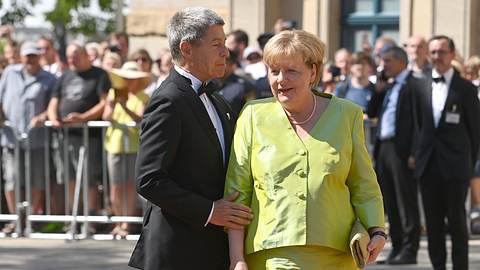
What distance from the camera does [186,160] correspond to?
577 centimetres

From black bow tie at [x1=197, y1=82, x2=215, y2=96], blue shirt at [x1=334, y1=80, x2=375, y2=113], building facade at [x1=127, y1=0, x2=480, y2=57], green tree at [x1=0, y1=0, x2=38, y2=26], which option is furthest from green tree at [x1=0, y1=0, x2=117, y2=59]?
black bow tie at [x1=197, y1=82, x2=215, y2=96]

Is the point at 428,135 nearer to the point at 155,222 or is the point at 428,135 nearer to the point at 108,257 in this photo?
the point at 108,257

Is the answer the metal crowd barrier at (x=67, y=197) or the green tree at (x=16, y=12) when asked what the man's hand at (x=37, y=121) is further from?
the green tree at (x=16, y=12)

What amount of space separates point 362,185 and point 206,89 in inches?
32.4

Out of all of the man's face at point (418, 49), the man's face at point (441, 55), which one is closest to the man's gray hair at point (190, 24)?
the man's face at point (441, 55)

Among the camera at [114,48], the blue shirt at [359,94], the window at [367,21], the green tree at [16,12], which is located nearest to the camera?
the blue shirt at [359,94]

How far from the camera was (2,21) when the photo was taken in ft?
117

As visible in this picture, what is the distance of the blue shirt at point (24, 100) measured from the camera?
1380 centimetres

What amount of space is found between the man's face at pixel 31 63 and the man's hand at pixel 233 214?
8598mm

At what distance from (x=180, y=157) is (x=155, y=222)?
307mm

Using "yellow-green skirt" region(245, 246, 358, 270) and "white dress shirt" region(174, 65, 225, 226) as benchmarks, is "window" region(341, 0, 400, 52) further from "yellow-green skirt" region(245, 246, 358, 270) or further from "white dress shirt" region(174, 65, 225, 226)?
"yellow-green skirt" region(245, 246, 358, 270)

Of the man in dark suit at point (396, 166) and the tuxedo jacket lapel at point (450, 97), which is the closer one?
the tuxedo jacket lapel at point (450, 97)

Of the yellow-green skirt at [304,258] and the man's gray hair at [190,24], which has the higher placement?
the man's gray hair at [190,24]

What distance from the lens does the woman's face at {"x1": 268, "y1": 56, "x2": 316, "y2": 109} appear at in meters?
5.50
